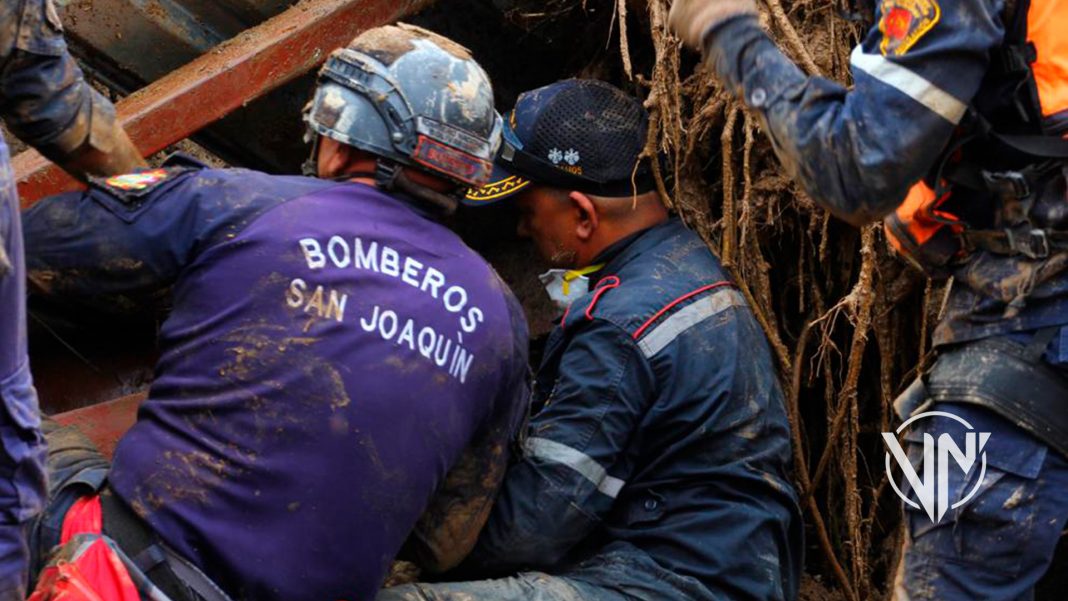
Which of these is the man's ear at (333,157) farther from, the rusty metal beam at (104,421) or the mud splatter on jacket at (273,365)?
the rusty metal beam at (104,421)

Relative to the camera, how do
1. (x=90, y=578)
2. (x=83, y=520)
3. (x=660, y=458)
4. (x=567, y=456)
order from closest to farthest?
1. (x=90, y=578)
2. (x=83, y=520)
3. (x=567, y=456)
4. (x=660, y=458)

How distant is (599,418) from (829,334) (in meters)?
0.89

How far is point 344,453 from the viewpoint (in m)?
2.62

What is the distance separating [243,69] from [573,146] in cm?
88

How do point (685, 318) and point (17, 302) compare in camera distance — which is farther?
point (685, 318)

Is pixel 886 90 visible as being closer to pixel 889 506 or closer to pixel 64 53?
pixel 64 53

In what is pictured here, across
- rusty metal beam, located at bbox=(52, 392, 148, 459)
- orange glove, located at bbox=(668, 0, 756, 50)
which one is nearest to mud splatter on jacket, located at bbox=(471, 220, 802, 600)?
orange glove, located at bbox=(668, 0, 756, 50)

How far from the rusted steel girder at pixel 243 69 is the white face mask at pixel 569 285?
0.85 m

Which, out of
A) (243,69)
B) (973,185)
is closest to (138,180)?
(243,69)

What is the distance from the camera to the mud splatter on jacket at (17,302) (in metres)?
2.06

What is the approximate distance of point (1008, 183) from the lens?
2.81m

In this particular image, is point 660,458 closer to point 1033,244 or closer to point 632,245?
point 632,245

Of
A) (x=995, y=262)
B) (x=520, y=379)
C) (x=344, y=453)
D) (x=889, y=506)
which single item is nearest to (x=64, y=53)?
(x=344, y=453)

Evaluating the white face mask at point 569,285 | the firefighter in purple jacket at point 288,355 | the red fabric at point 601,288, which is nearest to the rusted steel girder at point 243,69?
the firefighter in purple jacket at point 288,355
